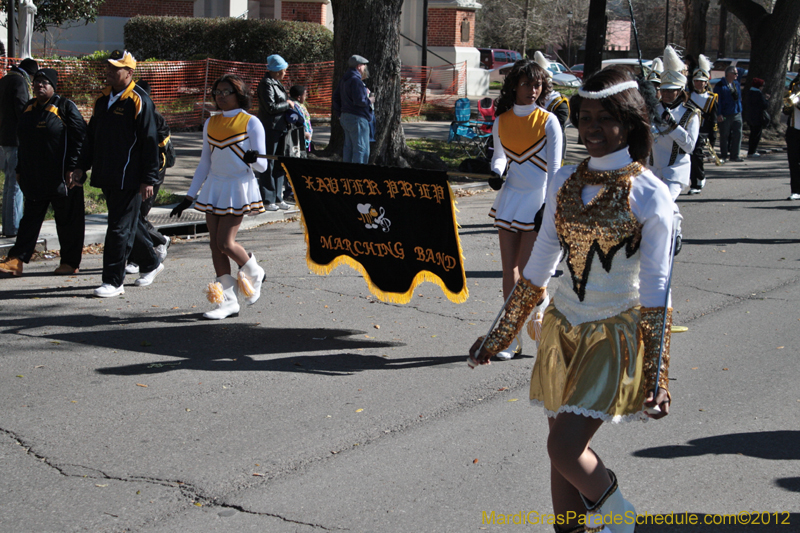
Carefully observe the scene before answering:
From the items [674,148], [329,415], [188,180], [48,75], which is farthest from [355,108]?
[329,415]

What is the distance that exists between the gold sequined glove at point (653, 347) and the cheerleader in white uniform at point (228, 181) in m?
4.42

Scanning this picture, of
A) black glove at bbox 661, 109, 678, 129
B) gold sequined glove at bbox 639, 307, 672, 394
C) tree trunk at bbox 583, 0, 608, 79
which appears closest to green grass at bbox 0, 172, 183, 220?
black glove at bbox 661, 109, 678, 129

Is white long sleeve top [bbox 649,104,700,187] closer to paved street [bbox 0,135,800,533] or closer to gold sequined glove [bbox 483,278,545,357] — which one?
paved street [bbox 0,135,800,533]

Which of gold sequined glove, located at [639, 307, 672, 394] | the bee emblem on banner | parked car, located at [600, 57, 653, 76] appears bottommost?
the bee emblem on banner

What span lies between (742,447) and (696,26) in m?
31.0

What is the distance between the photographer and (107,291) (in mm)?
7496

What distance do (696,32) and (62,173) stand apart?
29.6 m

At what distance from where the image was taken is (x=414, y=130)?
74.9 feet

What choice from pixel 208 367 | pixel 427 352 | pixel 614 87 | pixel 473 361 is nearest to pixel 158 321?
pixel 208 367

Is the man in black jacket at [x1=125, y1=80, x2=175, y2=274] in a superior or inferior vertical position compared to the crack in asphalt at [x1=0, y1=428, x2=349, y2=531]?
Result: superior

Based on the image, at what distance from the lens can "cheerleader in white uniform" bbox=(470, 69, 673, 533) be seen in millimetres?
2877

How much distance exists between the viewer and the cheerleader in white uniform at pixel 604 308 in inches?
113

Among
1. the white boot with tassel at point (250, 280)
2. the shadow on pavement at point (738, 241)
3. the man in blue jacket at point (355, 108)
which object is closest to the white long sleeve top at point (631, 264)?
the white boot with tassel at point (250, 280)

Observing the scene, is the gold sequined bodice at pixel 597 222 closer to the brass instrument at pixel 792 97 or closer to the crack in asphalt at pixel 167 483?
the crack in asphalt at pixel 167 483
